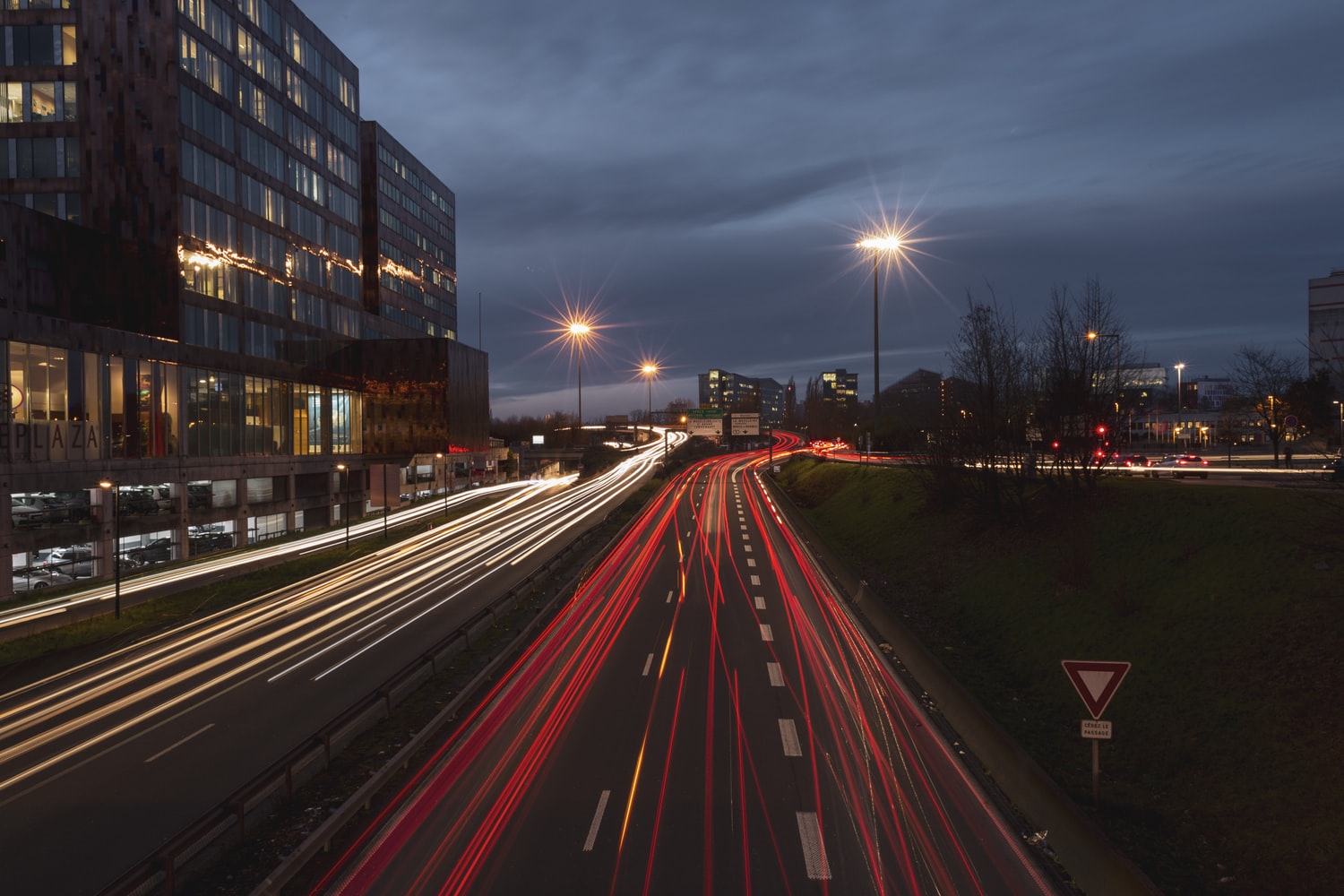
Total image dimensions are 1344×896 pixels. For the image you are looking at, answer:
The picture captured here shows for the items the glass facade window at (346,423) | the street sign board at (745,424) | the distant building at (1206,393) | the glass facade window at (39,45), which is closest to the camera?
the glass facade window at (39,45)

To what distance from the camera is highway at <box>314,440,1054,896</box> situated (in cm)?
898

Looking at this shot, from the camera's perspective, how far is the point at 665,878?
8812 millimetres

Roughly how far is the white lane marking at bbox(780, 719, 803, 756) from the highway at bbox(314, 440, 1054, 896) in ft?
0.15

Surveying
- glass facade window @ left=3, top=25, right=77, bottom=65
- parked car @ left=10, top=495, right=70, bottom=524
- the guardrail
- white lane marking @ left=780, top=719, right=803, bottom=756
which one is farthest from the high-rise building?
white lane marking @ left=780, top=719, right=803, bottom=756

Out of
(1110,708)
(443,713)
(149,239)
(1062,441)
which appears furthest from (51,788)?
(149,239)

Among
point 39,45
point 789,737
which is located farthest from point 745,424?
point 789,737

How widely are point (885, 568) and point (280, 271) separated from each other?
4874 centimetres

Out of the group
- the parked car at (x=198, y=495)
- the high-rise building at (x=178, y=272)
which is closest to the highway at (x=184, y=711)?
the high-rise building at (x=178, y=272)

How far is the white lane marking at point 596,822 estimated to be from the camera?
9.60 m

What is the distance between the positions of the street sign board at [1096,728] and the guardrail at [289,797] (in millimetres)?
9838

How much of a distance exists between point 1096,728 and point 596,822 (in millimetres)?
6769

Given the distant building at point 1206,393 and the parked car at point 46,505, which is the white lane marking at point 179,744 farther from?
the distant building at point 1206,393

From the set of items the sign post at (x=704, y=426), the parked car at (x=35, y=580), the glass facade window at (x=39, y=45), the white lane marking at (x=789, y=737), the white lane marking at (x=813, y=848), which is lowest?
the parked car at (x=35, y=580)

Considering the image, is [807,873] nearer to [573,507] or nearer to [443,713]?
[443,713]
